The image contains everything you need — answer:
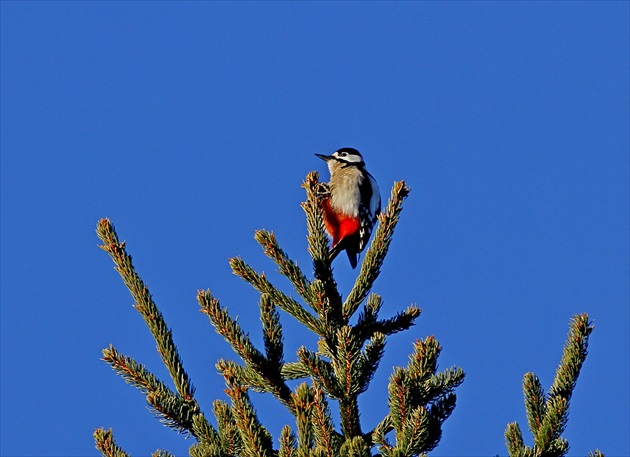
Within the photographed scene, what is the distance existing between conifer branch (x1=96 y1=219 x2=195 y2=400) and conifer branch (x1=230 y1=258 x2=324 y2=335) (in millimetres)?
414

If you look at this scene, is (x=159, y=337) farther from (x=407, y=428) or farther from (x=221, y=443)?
(x=407, y=428)

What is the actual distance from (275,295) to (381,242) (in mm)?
557

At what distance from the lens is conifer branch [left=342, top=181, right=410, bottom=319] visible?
3547 millimetres

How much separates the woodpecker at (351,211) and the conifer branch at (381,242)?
9.20ft

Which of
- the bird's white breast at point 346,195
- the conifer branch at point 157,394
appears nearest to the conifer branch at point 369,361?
the conifer branch at point 157,394

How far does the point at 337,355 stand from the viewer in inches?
123

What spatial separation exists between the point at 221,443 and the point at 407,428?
64 centimetres

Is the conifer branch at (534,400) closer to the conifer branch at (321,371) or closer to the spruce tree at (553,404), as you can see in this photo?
the spruce tree at (553,404)

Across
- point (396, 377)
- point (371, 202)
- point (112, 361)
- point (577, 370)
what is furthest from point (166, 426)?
point (371, 202)

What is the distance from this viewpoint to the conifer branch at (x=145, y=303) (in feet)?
10.4

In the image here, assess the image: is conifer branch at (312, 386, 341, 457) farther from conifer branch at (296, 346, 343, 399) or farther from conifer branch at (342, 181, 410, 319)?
conifer branch at (342, 181, 410, 319)

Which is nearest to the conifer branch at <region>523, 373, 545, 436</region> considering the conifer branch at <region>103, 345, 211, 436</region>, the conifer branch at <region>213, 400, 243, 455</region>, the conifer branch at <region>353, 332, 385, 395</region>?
the conifer branch at <region>353, 332, 385, 395</region>

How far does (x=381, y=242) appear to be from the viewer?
12.0 ft

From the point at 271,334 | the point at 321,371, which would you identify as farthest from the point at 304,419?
the point at 271,334
